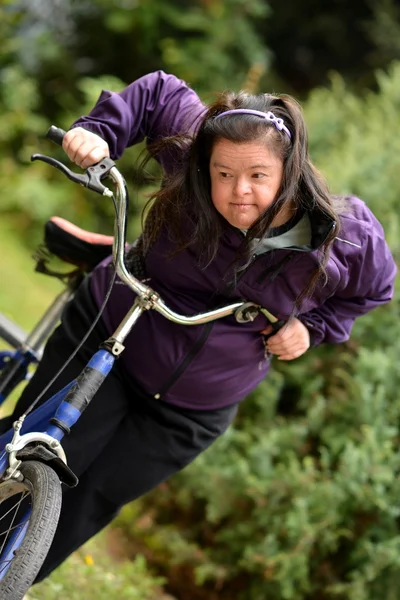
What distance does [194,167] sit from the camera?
2193mm

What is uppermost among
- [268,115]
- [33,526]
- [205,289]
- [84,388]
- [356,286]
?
[268,115]

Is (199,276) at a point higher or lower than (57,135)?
lower

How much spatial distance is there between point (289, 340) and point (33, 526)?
974 millimetres

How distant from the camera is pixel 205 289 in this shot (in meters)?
2.42

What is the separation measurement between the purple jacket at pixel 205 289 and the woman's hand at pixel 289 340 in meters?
0.04

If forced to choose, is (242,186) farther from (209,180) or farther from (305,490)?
(305,490)

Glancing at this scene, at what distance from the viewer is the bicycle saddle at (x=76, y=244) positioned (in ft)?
9.40

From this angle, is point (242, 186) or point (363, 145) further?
point (363, 145)

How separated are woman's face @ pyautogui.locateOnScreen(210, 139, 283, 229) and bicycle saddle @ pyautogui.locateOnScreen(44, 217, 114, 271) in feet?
2.76

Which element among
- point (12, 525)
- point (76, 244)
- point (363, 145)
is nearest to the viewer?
point (12, 525)

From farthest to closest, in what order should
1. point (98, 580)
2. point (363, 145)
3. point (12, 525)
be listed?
point (363, 145), point (98, 580), point (12, 525)

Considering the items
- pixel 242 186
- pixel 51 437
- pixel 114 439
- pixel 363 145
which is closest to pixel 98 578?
pixel 114 439

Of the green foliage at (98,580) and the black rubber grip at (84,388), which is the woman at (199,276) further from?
the green foliage at (98,580)

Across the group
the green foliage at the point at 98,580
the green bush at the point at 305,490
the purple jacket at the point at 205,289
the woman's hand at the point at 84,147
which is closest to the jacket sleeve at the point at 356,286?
the purple jacket at the point at 205,289
